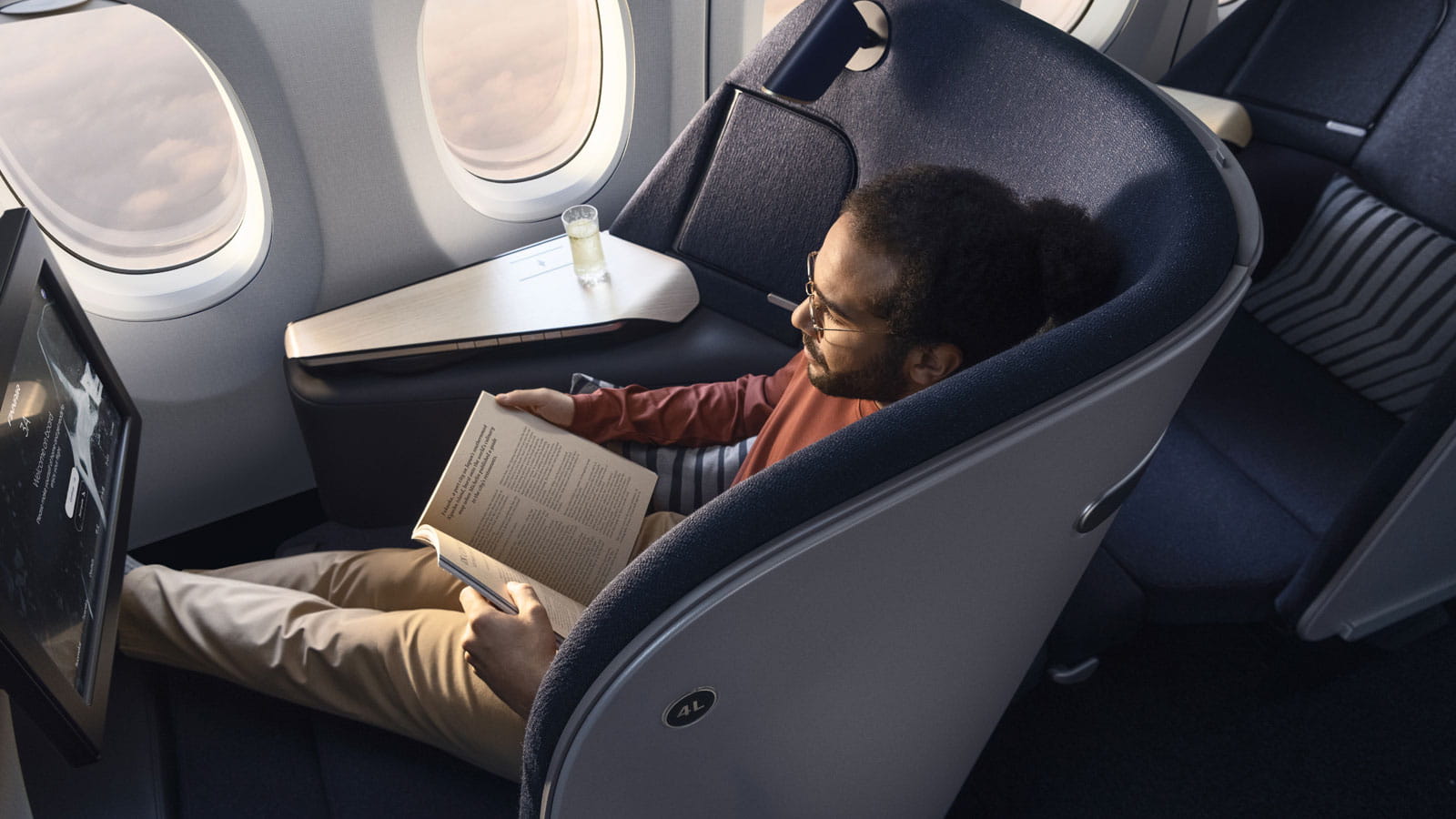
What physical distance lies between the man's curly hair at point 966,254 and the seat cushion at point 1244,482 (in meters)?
0.60

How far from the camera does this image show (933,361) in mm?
1142

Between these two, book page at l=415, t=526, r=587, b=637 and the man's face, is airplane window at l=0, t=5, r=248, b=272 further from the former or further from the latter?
the man's face

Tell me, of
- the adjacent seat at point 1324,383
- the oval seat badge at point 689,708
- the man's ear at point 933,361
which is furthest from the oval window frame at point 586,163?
the oval seat badge at point 689,708

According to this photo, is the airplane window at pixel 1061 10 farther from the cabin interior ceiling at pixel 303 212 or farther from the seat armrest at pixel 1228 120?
the cabin interior ceiling at pixel 303 212

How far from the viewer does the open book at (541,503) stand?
4.38ft

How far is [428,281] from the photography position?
1.88 metres

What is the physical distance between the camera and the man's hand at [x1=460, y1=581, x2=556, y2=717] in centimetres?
108

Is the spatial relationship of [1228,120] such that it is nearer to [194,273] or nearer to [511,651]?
[511,651]

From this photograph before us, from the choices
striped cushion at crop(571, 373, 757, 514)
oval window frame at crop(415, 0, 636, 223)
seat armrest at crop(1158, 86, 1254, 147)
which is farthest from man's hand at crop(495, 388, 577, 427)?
seat armrest at crop(1158, 86, 1254, 147)

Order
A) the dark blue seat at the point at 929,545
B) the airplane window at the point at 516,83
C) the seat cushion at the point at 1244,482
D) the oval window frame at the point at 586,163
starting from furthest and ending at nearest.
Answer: the airplane window at the point at 516,83 < the oval window frame at the point at 586,163 < the seat cushion at the point at 1244,482 < the dark blue seat at the point at 929,545

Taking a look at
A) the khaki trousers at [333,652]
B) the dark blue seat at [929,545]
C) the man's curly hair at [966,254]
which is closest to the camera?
the dark blue seat at [929,545]

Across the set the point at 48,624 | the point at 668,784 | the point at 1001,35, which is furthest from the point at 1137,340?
the point at 48,624

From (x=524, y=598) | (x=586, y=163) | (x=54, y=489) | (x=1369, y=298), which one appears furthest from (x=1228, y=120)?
(x=54, y=489)

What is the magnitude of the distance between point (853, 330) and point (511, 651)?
1.86ft
